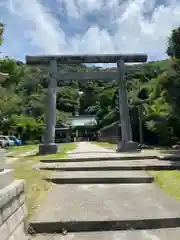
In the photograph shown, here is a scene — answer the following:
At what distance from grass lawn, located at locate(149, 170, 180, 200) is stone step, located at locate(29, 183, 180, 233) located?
186 millimetres

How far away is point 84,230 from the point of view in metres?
3.77

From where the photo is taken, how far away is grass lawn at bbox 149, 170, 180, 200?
5.26 m

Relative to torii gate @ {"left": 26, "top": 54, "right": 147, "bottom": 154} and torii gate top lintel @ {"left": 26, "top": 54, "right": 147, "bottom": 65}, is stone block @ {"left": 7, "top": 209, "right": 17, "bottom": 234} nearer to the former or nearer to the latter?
torii gate @ {"left": 26, "top": 54, "right": 147, "bottom": 154}

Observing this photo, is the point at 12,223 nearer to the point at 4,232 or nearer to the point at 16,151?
the point at 4,232

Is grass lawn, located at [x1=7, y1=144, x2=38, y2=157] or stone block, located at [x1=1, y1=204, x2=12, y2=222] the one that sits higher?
grass lawn, located at [x1=7, y1=144, x2=38, y2=157]

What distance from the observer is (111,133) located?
3212 cm

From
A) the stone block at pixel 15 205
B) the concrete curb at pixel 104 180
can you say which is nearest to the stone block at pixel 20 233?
the stone block at pixel 15 205

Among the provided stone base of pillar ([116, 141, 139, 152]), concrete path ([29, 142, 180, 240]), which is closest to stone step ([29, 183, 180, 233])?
concrete path ([29, 142, 180, 240])

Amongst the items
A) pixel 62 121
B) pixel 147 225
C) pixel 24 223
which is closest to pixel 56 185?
pixel 24 223

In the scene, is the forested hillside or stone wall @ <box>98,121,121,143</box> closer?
the forested hillside

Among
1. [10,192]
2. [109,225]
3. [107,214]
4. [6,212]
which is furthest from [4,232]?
[107,214]

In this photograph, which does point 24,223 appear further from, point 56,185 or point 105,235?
Answer: point 56,185

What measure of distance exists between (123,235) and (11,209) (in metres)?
1.44

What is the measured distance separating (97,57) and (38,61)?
2.97m
